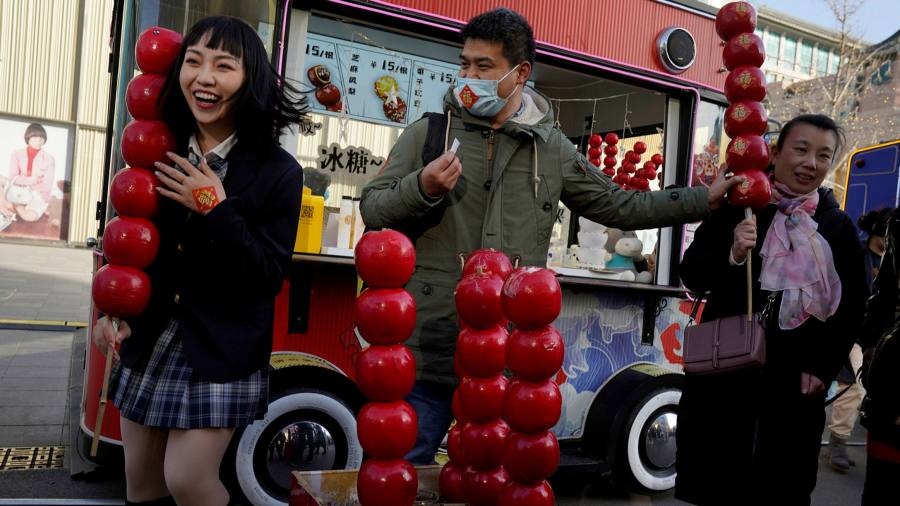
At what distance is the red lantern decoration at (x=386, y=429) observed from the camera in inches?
81.2

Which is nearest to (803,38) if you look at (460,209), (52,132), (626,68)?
(52,132)

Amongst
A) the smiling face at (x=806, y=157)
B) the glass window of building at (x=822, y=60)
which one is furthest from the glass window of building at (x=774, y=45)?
the smiling face at (x=806, y=157)

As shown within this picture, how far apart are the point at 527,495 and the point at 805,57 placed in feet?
148

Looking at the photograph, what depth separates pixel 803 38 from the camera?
4084 cm

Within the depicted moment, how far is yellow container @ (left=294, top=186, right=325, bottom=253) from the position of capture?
3.87 meters

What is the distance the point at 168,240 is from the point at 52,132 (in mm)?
19288

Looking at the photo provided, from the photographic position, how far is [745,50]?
2.93 meters

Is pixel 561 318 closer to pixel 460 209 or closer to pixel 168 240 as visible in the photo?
pixel 460 209

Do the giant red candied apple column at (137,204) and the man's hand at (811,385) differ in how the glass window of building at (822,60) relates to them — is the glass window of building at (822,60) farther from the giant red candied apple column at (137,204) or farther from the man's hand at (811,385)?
the giant red candied apple column at (137,204)

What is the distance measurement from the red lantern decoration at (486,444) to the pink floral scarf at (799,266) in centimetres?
116

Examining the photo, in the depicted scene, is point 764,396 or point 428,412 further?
point 764,396

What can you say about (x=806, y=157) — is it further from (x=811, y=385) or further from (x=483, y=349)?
(x=483, y=349)

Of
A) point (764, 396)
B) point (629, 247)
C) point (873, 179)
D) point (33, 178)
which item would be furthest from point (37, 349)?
point (33, 178)

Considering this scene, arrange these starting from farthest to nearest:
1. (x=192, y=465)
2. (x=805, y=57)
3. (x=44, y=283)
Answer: (x=805, y=57), (x=44, y=283), (x=192, y=465)
